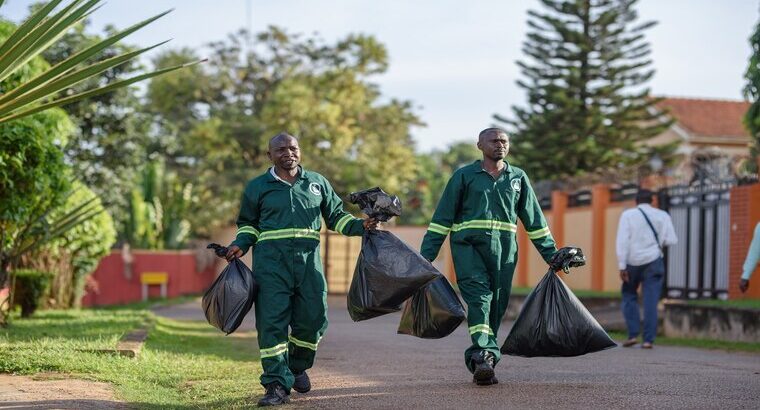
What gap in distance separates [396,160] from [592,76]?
717 cm

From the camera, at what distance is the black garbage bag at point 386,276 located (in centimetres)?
696

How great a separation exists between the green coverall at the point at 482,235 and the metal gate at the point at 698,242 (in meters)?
9.42

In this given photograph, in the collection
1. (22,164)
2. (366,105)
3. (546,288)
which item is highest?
(366,105)

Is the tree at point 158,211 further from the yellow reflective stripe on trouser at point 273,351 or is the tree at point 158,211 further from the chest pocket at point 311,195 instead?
the yellow reflective stripe on trouser at point 273,351

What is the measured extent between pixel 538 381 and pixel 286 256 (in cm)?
184

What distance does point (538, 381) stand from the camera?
288 inches

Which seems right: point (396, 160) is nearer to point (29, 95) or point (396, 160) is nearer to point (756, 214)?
point (756, 214)

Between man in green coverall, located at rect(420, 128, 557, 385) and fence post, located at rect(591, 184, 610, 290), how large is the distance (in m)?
14.8

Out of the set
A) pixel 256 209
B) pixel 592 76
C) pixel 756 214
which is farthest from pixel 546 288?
pixel 592 76

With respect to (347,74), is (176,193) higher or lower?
lower

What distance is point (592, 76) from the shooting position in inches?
1344

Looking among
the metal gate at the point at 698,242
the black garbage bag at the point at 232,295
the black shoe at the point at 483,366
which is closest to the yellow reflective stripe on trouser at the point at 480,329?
Result: the black shoe at the point at 483,366

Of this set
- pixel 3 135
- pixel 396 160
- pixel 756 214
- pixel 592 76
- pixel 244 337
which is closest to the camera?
pixel 3 135

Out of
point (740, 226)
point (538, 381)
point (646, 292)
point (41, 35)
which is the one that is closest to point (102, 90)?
point (41, 35)
